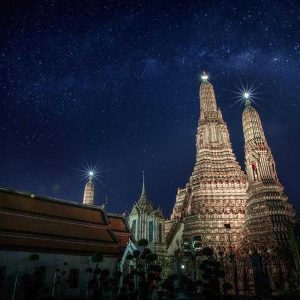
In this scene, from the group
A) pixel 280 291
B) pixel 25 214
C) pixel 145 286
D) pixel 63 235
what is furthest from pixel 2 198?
pixel 280 291

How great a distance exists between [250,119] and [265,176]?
10.1 metres

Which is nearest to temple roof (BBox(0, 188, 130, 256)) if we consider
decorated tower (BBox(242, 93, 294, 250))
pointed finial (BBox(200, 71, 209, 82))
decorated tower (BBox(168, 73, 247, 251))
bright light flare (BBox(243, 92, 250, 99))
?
decorated tower (BBox(242, 93, 294, 250))

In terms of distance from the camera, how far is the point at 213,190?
170 ft

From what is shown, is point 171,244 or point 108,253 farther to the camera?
point 171,244

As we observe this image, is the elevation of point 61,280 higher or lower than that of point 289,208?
lower

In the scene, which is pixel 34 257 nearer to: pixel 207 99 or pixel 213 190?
pixel 213 190

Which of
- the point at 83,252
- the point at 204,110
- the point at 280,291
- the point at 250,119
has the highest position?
the point at 204,110

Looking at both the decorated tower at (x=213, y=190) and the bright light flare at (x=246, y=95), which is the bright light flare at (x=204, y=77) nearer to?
the decorated tower at (x=213, y=190)

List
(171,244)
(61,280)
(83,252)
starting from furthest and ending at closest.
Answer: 1. (171,244)
2. (83,252)
3. (61,280)

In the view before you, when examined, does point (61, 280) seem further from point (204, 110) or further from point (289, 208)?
point (204, 110)

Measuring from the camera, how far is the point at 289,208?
39188mm

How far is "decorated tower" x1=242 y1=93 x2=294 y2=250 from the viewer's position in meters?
35.1

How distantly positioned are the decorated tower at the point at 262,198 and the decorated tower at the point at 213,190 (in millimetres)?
4957

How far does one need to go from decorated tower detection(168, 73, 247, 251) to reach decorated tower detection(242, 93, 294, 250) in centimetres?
496
